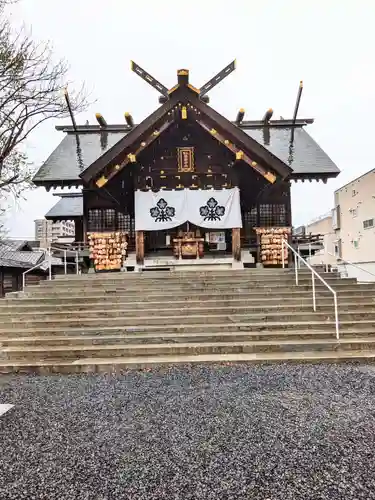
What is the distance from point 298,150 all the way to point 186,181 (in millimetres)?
6126

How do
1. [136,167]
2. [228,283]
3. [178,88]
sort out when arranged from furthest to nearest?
1. [136,167]
2. [178,88]
3. [228,283]

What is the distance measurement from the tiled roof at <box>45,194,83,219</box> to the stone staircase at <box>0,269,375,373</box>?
369 inches

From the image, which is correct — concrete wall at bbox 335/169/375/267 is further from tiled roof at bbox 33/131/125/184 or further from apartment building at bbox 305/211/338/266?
tiled roof at bbox 33/131/125/184

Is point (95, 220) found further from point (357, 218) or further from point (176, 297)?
point (357, 218)

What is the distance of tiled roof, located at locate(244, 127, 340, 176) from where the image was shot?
1386cm

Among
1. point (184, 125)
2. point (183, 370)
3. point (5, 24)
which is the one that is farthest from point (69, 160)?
point (183, 370)

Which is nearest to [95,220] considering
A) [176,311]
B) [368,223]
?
[176,311]

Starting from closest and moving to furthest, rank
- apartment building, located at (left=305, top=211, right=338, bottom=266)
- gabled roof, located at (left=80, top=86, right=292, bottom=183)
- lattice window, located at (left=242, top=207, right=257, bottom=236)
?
gabled roof, located at (left=80, top=86, right=292, bottom=183) → lattice window, located at (left=242, top=207, right=257, bottom=236) → apartment building, located at (left=305, top=211, right=338, bottom=266)

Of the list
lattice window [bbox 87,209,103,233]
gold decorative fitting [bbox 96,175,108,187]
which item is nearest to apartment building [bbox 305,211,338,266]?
lattice window [bbox 87,209,103,233]

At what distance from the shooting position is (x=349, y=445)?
312cm

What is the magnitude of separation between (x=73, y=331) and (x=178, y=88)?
27.6ft

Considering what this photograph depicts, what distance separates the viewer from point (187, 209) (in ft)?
40.2

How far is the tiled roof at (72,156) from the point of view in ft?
45.4

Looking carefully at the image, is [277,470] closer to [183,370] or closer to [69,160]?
[183,370]
